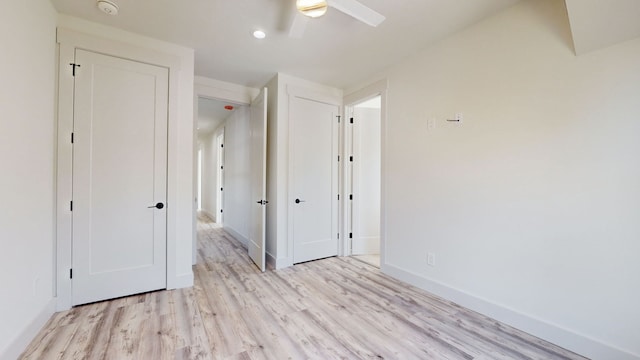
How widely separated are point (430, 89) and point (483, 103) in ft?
1.94

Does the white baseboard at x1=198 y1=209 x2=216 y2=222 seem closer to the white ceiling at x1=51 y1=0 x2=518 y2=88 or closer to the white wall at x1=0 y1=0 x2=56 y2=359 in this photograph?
the white ceiling at x1=51 y1=0 x2=518 y2=88

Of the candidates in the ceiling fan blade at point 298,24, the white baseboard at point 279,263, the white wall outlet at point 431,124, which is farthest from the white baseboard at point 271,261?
the ceiling fan blade at point 298,24

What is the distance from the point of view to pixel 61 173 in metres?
2.21

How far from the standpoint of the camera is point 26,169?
69.8 inches

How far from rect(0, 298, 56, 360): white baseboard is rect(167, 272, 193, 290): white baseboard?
860 mm

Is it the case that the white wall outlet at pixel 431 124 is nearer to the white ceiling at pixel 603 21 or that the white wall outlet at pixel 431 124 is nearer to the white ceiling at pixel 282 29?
the white ceiling at pixel 282 29

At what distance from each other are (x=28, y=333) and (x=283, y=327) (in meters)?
1.77

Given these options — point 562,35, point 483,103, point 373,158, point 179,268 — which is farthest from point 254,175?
point 562,35

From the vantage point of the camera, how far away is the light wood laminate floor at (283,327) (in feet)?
5.68

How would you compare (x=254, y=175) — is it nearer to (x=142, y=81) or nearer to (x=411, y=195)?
(x=142, y=81)

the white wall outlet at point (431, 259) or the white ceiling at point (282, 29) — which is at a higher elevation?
the white ceiling at point (282, 29)

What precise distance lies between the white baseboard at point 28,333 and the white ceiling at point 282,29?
248 cm

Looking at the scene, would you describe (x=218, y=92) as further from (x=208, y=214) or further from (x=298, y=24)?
(x=208, y=214)

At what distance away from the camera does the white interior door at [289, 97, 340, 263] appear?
3.56 metres
